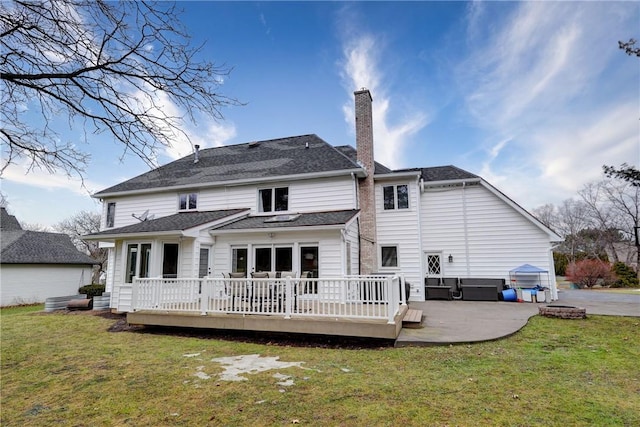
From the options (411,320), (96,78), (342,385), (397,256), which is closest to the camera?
(96,78)

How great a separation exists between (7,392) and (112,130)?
186 inches

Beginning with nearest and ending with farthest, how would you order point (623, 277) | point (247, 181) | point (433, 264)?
point (247, 181), point (433, 264), point (623, 277)

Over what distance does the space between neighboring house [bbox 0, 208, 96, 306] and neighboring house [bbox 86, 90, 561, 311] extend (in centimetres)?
979

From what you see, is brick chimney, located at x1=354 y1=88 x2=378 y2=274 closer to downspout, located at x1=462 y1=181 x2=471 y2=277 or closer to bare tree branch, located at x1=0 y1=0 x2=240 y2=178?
downspout, located at x1=462 y1=181 x2=471 y2=277

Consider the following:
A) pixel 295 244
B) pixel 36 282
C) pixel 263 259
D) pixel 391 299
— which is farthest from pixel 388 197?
pixel 36 282

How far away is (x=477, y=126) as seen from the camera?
16.5 metres

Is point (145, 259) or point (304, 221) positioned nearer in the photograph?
point (304, 221)

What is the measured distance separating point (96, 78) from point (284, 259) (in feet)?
27.1

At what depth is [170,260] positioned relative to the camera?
11.2m

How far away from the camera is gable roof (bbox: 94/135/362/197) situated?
1309 cm

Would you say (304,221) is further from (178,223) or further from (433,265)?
(433,265)

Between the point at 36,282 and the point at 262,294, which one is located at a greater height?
the point at 262,294

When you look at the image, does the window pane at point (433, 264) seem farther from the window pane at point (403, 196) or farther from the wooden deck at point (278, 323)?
the wooden deck at point (278, 323)

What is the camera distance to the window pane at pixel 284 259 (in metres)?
11.1
